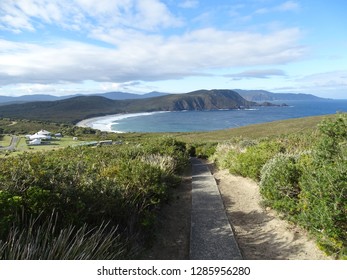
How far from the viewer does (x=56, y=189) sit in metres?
3.96

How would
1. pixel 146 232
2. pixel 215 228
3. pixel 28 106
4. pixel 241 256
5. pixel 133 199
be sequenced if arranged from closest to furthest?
pixel 241 256
pixel 146 232
pixel 133 199
pixel 215 228
pixel 28 106

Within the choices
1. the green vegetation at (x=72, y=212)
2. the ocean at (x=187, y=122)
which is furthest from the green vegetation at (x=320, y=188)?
the ocean at (x=187, y=122)

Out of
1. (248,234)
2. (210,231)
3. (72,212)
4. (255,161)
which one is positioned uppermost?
(72,212)

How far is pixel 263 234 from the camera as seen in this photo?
555cm

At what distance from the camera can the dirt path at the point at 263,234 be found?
464cm

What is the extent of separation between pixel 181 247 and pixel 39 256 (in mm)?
2641

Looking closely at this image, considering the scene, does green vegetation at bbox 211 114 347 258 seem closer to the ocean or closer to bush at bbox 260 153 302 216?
bush at bbox 260 153 302 216

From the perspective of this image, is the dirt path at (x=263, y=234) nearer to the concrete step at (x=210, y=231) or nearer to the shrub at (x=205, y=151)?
the concrete step at (x=210, y=231)

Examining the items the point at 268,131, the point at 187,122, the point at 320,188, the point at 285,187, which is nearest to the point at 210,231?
the point at 285,187

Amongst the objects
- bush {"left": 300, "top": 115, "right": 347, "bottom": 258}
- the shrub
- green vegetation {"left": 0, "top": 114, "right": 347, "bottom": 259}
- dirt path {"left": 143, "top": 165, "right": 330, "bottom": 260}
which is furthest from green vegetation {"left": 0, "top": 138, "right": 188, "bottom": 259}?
the shrub

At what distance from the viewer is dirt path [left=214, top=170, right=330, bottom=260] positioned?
4.64m

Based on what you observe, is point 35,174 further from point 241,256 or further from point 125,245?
point 241,256

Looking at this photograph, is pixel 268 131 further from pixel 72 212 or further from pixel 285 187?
pixel 72 212

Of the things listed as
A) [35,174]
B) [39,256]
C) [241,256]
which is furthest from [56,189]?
[241,256]
